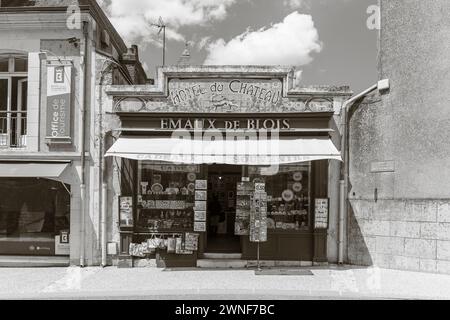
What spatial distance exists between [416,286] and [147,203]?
620cm

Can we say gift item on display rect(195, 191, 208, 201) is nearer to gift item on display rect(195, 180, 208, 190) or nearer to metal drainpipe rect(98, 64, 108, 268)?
gift item on display rect(195, 180, 208, 190)

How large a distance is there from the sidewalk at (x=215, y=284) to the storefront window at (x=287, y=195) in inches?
52.8

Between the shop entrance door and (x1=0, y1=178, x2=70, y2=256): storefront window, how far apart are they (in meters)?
4.46

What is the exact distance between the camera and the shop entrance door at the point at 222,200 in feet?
39.4

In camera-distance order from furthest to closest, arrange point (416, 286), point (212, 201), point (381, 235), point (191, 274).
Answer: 1. point (212, 201)
2. point (381, 235)
3. point (191, 274)
4. point (416, 286)

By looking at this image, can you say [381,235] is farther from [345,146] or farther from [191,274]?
[191,274]

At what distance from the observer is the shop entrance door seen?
39.4 feet

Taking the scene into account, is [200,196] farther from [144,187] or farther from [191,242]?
[144,187]

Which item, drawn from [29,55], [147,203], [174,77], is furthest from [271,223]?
[29,55]

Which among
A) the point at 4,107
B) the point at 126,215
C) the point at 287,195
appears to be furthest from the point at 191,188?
the point at 4,107

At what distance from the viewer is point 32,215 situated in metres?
9.49

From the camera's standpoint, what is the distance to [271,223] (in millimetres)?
9211

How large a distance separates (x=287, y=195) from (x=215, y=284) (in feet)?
9.98

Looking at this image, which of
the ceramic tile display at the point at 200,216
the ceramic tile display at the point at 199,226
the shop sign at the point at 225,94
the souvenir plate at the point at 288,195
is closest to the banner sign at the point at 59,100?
the shop sign at the point at 225,94
